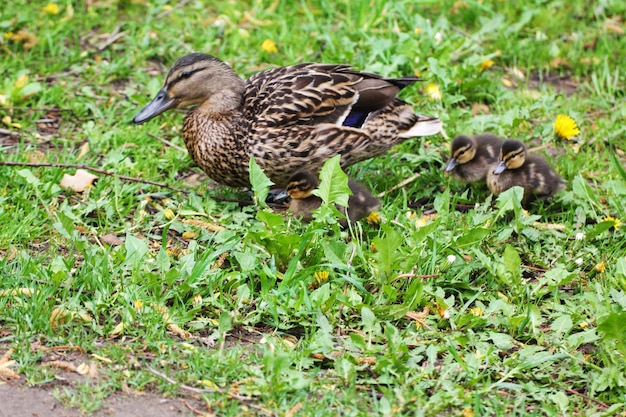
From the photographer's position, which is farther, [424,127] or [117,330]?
[424,127]

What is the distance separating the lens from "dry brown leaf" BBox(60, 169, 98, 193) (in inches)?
200

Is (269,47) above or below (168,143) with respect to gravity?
above

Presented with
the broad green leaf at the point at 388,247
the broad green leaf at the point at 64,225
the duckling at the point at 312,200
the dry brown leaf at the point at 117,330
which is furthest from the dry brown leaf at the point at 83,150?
the broad green leaf at the point at 388,247

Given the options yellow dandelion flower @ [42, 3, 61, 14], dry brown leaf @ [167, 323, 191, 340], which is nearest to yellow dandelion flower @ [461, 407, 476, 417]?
dry brown leaf @ [167, 323, 191, 340]

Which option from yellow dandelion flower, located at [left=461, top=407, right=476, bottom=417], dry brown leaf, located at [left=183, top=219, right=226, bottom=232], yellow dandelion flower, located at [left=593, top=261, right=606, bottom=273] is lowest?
yellow dandelion flower, located at [left=593, top=261, right=606, bottom=273]

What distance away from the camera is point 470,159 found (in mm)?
5242

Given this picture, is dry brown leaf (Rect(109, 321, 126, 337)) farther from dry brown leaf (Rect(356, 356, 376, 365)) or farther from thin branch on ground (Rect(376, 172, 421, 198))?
thin branch on ground (Rect(376, 172, 421, 198))

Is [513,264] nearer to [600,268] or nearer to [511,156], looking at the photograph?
[600,268]

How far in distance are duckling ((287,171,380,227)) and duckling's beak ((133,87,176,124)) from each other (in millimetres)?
1011

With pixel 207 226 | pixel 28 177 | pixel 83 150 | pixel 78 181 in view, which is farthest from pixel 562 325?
pixel 83 150

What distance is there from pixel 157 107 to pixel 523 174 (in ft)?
7.14

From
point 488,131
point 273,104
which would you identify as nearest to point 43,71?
point 273,104

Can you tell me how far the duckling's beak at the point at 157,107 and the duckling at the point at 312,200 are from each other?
1.01 m

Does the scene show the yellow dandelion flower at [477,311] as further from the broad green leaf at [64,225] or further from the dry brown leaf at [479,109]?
the dry brown leaf at [479,109]
